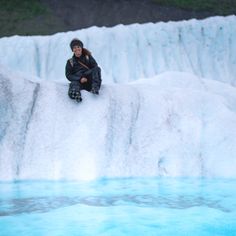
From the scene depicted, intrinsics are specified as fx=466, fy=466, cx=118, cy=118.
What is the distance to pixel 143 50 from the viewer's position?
48.7 ft

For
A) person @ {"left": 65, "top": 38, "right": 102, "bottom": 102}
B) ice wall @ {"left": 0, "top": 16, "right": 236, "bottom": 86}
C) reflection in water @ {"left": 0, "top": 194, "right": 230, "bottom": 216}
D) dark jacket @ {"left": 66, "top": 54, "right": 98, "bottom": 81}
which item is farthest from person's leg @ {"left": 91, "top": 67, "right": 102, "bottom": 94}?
ice wall @ {"left": 0, "top": 16, "right": 236, "bottom": 86}

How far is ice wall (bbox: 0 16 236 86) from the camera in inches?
572

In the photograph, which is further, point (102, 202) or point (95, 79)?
point (95, 79)

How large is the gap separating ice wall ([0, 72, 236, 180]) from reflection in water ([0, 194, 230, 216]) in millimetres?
1124

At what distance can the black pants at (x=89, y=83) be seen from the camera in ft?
18.4

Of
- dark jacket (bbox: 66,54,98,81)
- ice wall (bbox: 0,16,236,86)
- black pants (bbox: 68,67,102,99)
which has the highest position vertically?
ice wall (bbox: 0,16,236,86)

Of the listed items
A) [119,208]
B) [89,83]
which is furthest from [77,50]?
[119,208]

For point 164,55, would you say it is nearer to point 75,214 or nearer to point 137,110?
point 137,110

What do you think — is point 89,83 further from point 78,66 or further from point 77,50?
point 77,50

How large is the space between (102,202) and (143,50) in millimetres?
11244

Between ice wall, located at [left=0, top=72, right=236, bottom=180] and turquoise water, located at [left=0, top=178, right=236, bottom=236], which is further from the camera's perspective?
ice wall, located at [left=0, top=72, right=236, bottom=180]

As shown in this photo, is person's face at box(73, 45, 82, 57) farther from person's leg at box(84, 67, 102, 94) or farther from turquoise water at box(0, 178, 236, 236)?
turquoise water at box(0, 178, 236, 236)

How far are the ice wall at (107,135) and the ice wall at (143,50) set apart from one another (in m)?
8.54

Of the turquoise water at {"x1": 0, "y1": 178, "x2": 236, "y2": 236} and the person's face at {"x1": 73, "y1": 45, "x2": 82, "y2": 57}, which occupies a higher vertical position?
the person's face at {"x1": 73, "y1": 45, "x2": 82, "y2": 57}
